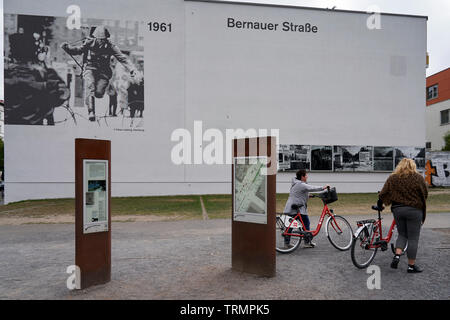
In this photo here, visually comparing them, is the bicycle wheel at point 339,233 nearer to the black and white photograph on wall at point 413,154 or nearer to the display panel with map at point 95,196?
the display panel with map at point 95,196

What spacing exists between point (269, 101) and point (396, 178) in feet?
55.5

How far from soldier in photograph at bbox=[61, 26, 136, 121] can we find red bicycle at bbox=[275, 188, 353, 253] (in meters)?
16.6

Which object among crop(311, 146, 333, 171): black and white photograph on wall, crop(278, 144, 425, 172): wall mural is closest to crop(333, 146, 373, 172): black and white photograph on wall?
crop(278, 144, 425, 172): wall mural

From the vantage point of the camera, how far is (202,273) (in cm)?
542

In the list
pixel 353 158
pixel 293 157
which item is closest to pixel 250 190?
pixel 293 157

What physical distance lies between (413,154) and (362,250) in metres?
20.6

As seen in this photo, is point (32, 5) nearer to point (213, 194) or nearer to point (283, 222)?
point (213, 194)

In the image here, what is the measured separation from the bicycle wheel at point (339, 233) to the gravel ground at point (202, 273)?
0.19m

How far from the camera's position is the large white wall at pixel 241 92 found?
66.1ft

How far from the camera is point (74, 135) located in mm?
20094

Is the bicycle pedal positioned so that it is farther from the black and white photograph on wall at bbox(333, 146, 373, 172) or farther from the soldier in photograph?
the soldier in photograph

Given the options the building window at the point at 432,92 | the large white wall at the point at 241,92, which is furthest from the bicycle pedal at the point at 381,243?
the building window at the point at 432,92

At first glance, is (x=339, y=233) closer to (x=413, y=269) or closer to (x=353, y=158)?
(x=413, y=269)
